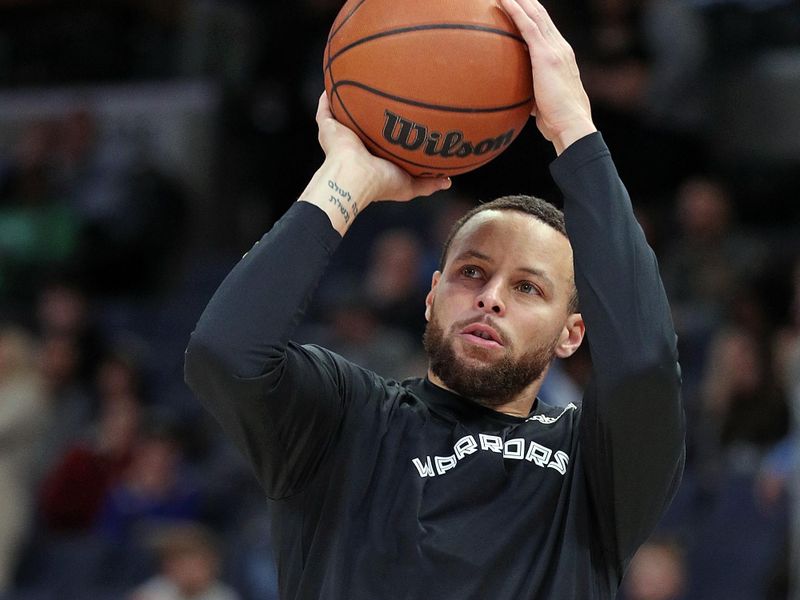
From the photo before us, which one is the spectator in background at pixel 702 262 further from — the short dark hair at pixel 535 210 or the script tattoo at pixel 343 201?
the script tattoo at pixel 343 201

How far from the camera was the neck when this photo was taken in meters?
2.91

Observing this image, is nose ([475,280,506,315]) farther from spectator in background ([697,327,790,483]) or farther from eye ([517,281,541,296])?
spectator in background ([697,327,790,483])

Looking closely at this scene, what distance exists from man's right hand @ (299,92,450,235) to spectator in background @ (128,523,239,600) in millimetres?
4063

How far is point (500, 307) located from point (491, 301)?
2 centimetres

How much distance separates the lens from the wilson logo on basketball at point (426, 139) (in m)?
2.81

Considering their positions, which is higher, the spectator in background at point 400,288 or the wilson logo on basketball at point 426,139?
the wilson logo on basketball at point 426,139

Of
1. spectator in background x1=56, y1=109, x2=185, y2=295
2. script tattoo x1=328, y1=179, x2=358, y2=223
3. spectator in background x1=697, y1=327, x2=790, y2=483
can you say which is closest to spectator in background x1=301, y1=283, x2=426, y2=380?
spectator in background x1=697, y1=327, x2=790, y2=483

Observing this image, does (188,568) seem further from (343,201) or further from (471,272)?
(343,201)

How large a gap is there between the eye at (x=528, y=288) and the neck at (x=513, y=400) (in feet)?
0.58

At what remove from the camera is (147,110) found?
10.9m

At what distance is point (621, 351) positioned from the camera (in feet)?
8.40

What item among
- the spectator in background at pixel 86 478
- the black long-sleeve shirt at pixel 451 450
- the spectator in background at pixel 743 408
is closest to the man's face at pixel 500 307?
the black long-sleeve shirt at pixel 451 450

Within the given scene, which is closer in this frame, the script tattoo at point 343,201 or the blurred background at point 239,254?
the script tattoo at point 343,201

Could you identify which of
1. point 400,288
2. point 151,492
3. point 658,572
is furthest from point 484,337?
point 151,492
